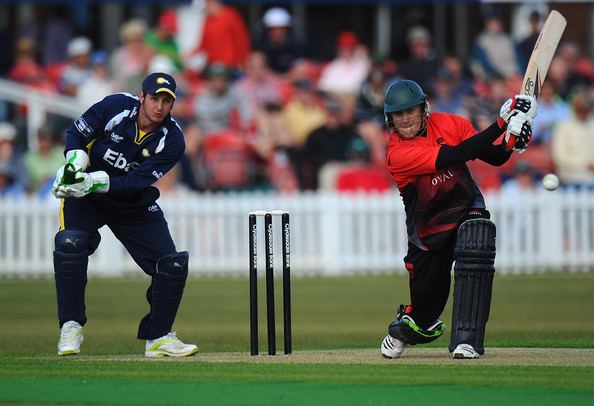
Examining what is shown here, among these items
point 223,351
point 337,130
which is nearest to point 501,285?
point 337,130

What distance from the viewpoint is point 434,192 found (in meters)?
9.46

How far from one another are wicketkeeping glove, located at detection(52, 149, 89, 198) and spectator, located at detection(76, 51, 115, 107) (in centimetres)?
1160

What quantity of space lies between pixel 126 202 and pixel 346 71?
12.4 meters

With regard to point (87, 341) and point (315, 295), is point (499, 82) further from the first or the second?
point (87, 341)

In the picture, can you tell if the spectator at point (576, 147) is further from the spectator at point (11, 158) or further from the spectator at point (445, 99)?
the spectator at point (11, 158)

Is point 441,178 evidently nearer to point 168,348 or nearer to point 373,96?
point 168,348

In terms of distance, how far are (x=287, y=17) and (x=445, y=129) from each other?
12.7m

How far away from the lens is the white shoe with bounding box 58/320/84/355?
9.80 meters

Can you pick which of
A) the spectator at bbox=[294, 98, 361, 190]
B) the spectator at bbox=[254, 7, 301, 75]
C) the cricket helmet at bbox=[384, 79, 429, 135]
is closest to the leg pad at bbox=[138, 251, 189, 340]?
the cricket helmet at bbox=[384, 79, 429, 135]

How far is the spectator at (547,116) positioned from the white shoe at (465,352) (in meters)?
11.7

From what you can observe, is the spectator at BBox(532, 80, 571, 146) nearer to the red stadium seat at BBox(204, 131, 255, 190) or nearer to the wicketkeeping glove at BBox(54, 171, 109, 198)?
the red stadium seat at BBox(204, 131, 255, 190)

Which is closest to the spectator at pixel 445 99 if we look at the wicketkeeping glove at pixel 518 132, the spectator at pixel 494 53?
the spectator at pixel 494 53

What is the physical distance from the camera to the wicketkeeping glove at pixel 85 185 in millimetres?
9539

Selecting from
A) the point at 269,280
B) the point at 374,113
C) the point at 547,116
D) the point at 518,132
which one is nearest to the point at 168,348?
the point at 269,280
